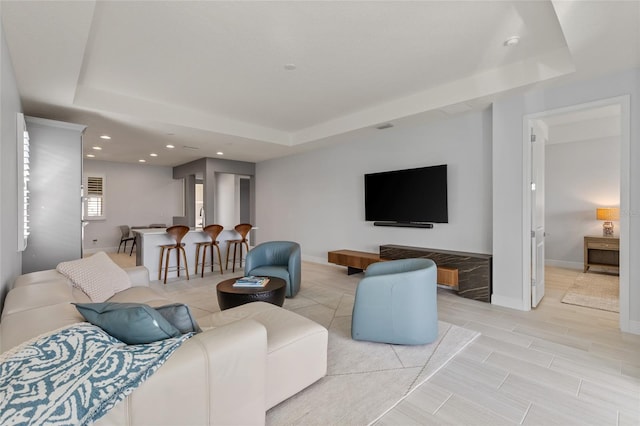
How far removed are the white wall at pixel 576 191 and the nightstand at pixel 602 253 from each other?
363 millimetres

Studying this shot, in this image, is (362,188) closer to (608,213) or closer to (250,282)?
(250,282)

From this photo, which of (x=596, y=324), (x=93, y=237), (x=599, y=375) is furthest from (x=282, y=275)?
(x=93, y=237)

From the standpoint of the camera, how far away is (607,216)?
17.1ft

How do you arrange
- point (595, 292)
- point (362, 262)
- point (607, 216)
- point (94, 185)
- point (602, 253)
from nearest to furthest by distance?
point (595, 292) < point (362, 262) < point (607, 216) < point (602, 253) < point (94, 185)

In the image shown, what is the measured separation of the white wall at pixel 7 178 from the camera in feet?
6.72

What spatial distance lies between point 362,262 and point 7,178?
426 cm

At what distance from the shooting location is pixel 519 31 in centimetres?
264

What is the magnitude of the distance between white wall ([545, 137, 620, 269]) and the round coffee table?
579cm

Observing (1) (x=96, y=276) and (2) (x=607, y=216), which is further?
(2) (x=607, y=216)

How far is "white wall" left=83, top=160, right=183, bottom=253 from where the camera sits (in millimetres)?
8352

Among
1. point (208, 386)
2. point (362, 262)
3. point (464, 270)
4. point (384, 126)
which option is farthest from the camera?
point (362, 262)

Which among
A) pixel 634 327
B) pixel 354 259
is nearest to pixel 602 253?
pixel 634 327

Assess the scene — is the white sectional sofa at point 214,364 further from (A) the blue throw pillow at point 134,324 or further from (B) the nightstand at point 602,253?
(B) the nightstand at point 602,253

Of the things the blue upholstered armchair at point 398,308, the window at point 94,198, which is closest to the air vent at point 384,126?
the blue upholstered armchair at point 398,308
